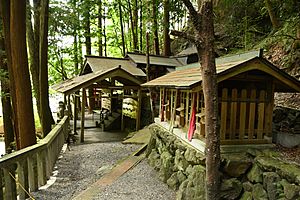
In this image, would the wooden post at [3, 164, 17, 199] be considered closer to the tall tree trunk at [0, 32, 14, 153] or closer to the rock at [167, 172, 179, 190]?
the rock at [167, 172, 179, 190]

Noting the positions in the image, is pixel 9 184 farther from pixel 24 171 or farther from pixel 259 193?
pixel 259 193

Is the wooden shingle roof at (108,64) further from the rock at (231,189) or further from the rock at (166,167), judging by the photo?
the rock at (231,189)

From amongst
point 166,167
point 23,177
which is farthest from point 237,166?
point 23,177

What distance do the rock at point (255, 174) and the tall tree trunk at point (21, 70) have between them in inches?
208

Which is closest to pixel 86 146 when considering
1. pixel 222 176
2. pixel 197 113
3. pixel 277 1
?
pixel 197 113

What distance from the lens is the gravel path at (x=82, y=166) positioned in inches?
206

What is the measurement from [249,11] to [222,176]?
10.5m

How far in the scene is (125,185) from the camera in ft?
18.6

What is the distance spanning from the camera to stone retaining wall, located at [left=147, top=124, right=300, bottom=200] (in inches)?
123

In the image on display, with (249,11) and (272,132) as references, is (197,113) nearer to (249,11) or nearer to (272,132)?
(272,132)

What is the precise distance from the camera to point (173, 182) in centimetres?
549

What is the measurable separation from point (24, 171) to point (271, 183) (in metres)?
4.23

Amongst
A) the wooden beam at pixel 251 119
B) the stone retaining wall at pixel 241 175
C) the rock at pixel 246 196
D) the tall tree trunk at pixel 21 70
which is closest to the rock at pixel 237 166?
the stone retaining wall at pixel 241 175

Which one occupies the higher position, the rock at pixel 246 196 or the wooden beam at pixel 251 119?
the wooden beam at pixel 251 119
